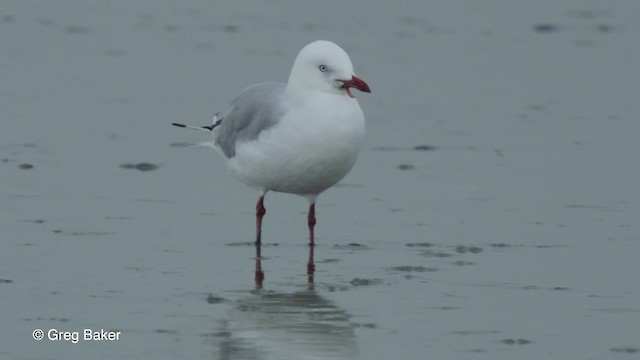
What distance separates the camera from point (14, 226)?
9.03 metres

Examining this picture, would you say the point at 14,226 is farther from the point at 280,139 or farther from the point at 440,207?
the point at 440,207

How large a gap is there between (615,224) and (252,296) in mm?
2695

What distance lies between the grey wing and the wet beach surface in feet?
1.67

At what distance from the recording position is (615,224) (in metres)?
9.34

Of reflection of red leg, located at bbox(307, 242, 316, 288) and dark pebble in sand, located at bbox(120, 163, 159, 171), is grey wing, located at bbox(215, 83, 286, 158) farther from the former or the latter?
dark pebble in sand, located at bbox(120, 163, 159, 171)

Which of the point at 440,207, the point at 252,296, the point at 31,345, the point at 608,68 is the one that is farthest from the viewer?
the point at 608,68

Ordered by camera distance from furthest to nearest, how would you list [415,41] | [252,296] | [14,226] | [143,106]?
1. [415,41]
2. [143,106]
3. [14,226]
4. [252,296]

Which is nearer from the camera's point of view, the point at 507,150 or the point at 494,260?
the point at 494,260

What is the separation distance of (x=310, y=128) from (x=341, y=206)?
64.4 inches

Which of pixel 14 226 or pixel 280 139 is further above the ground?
pixel 280 139

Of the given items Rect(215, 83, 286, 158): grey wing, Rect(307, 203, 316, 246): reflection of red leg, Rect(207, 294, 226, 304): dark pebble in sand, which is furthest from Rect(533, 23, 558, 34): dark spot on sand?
Rect(207, 294, 226, 304): dark pebble in sand

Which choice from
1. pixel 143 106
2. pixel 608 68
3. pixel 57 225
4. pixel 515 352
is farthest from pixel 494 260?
pixel 608 68

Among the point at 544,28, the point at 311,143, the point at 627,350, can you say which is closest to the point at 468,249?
the point at 311,143

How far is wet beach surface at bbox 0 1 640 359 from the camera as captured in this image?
23.0 ft
